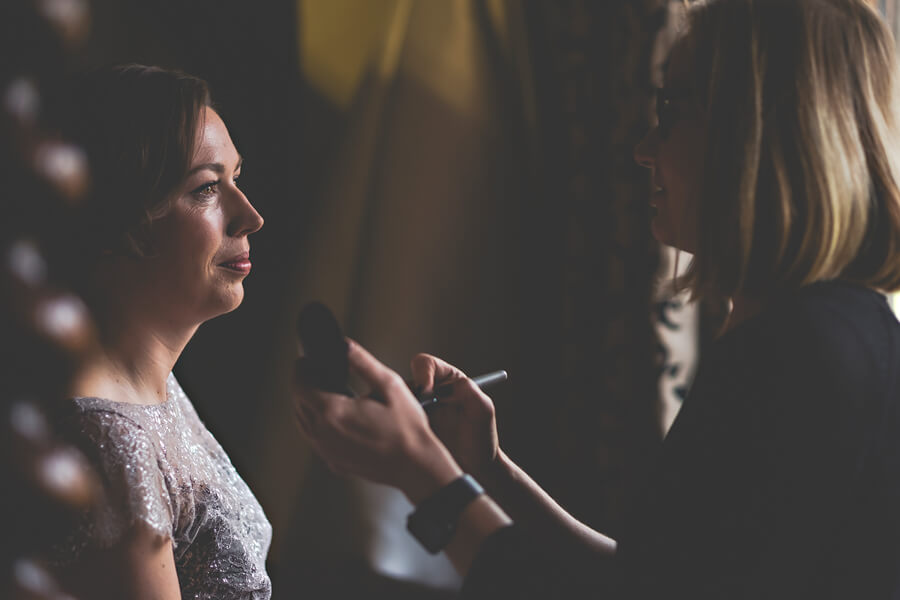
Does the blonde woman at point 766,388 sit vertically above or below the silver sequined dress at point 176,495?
above

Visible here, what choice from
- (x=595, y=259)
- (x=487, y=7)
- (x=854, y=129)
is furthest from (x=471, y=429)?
(x=487, y=7)

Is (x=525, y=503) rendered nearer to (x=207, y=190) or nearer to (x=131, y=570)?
(x=131, y=570)

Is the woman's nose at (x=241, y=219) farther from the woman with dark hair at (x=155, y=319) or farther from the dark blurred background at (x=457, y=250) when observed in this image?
the dark blurred background at (x=457, y=250)

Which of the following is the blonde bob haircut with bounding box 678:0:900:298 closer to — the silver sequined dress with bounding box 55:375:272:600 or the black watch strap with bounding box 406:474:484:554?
the black watch strap with bounding box 406:474:484:554

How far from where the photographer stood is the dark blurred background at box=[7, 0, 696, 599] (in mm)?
1811

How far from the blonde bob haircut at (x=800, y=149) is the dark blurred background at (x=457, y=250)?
106 cm

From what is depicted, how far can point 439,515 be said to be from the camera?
0.62m

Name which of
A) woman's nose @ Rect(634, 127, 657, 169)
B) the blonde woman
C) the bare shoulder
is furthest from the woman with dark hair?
woman's nose @ Rect(634, 127, 657, 169)

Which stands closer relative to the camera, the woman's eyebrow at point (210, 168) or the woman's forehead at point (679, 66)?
the woman's forehead at point (679, 66)

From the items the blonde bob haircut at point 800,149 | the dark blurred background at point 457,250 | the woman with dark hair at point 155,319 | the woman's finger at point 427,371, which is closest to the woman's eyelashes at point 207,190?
the woman with dark hair at point 155,319

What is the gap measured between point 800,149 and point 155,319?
0.69m

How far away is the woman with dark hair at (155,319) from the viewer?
0.75m

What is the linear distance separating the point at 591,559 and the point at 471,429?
24 centimetres

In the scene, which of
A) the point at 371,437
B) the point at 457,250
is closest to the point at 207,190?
the point at 371,437
